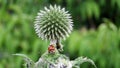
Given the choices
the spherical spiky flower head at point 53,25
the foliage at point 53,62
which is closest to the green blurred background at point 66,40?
the spherical spiky flower head at point 53,25

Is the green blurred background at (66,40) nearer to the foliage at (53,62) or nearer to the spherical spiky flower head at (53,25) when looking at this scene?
the spherical spiky flower head at (53,25)

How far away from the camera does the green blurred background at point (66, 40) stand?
Answer: 437 centimetres

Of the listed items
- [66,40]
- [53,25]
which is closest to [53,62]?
[53,25]

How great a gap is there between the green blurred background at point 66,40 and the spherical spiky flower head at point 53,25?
86.6 inches

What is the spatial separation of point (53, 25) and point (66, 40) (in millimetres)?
2471

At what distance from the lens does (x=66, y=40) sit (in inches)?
175

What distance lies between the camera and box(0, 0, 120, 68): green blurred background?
4367 mm

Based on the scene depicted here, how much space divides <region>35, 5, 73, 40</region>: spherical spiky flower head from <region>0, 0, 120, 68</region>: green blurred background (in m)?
2.20

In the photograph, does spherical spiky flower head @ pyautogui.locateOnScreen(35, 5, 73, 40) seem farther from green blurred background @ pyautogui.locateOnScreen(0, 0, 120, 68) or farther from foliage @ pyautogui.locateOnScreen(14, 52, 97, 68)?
green blurred background @ pyautogui.locateOnScreen(0, 0, 120, 68)

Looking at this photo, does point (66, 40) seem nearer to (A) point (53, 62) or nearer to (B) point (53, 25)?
(B) point (53, 25)

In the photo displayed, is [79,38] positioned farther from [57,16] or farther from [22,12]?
[57,16]

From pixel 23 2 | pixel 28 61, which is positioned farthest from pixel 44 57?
pixel 23 2

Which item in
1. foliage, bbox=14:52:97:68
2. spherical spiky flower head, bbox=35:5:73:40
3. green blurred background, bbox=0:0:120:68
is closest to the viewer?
foliage, bbox=14:52:97:68

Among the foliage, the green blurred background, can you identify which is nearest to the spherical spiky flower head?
the foliage
